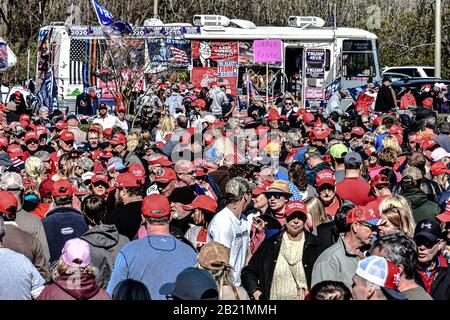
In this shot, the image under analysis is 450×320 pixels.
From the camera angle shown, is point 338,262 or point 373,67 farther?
point 373,67

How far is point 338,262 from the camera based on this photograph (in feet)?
22.7

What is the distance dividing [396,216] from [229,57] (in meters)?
20.4

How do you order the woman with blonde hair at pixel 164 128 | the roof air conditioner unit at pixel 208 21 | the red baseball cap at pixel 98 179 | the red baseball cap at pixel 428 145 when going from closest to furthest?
the red baseball cap at pixel 98 179 → the red baseball cap at pixel 428 145 → the woman with blonde hair at pixel 164 128 → the roof air conditioner unit at pixel 208 21

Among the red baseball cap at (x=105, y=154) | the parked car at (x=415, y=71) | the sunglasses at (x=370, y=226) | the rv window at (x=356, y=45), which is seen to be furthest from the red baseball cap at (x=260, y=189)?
the parked car at (x=415, y=71)

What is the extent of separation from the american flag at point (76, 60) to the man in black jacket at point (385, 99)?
8.65m

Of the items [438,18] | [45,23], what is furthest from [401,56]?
[45,23]

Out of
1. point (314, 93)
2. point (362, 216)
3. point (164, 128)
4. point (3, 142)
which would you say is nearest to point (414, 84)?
point (314, 93)

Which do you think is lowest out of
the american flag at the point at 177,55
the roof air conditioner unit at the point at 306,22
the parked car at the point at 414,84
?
the parked car at the point at 414,84

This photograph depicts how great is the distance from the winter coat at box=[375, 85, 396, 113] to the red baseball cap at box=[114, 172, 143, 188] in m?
14.1

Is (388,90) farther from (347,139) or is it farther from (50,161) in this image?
(50,161)

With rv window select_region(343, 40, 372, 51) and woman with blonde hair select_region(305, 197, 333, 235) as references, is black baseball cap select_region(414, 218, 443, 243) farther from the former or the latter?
rv window select_region(343, 40, 372, 51)

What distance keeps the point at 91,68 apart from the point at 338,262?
20.8 m

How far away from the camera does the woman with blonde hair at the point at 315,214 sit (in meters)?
8.45

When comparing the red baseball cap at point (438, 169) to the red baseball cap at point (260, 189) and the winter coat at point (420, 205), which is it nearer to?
the winter coat at point (420, 205)
